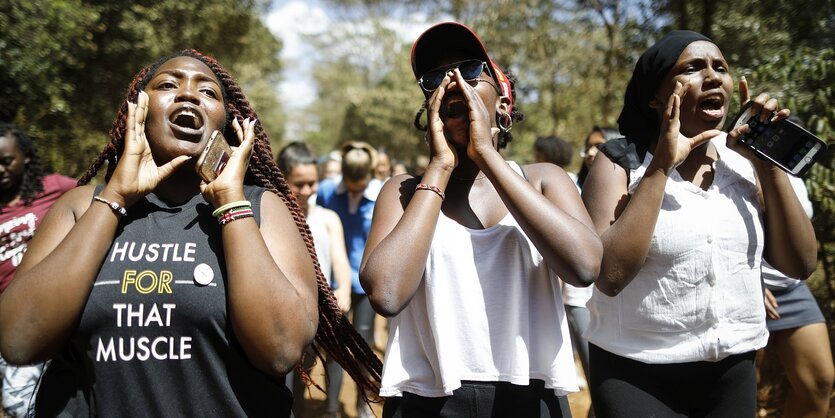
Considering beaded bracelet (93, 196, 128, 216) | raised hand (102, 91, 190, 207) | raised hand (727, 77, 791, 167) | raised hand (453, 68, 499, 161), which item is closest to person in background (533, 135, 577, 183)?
raised hand (727, 77, 791, 167)

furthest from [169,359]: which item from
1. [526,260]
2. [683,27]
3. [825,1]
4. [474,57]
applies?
[683,27]

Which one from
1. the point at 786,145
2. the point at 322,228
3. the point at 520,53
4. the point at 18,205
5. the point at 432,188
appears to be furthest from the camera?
the point at 520,53

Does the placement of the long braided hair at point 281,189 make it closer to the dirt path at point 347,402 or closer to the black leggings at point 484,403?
the black leggings at point 484,403

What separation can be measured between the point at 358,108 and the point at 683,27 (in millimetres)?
27647

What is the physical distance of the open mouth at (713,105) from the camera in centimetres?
260

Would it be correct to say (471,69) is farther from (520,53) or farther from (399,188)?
(520,53)

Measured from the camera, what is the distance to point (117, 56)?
1425 centimetres

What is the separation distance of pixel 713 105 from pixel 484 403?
1402 millimetres

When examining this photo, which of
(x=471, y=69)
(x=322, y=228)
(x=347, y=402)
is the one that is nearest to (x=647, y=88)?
(x=471, y=69)

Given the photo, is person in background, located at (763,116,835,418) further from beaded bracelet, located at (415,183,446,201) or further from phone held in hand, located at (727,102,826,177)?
beaded bracelet, located at (415,183,446,201)

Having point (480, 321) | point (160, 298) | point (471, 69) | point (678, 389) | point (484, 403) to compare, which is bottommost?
point (678, 389)

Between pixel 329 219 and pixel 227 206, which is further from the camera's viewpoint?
pixel 329 219

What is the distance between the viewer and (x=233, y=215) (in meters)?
2.02

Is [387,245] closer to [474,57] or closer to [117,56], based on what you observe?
[474,57]
